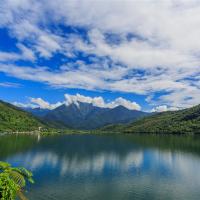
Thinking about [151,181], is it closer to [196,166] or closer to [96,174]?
[96,174]

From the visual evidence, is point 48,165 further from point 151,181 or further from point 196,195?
point 196,195

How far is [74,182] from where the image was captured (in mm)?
92438

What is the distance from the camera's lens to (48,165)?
13200 cm

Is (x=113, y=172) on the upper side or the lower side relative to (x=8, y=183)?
lower

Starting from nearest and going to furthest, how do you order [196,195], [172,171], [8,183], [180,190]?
1. [8,183]
2. [196,195]
3. [180,190]
4. [172,171]

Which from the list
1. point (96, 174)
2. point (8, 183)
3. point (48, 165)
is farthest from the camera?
point (48, 165)

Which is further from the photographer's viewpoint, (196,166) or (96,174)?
(196,166)

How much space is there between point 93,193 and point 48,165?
59.8 metres

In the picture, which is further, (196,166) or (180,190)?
(196,166)

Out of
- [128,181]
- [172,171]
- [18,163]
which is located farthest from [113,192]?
[18,163]

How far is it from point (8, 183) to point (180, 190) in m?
75.8

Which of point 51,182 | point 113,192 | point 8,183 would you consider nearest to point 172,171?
point 113,192

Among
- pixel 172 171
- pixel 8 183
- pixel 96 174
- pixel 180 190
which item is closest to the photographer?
pixel 8 183

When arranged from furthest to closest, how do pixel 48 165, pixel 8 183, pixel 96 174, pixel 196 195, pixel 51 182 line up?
1. pixel 48 165
2. pixel 96 174
3. pixel 51 182
4. pixel 196 195
5. pixel 8 183
